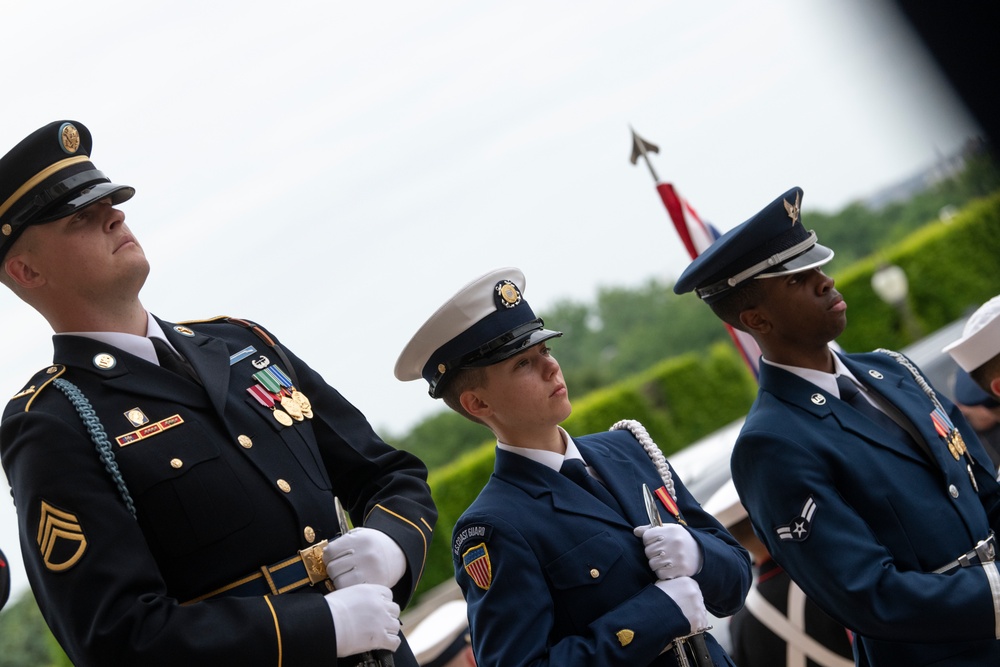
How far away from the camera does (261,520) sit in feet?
7.89

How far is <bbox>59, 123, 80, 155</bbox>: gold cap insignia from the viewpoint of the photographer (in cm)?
252

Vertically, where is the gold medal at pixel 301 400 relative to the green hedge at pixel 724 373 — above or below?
above

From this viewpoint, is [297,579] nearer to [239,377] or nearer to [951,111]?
[239,377]

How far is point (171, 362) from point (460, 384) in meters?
0.82

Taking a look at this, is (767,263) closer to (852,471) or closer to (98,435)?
(852,471)

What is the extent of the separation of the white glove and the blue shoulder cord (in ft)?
4.08

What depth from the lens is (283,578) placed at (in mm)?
2395

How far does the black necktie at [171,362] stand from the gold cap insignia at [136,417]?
16 centimetres

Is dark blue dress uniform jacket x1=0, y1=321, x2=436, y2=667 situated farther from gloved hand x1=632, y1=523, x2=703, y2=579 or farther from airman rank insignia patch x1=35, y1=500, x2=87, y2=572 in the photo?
gloved hand x1=632, y1=523, x2=703, y2=579

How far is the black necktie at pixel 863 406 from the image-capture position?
311cm

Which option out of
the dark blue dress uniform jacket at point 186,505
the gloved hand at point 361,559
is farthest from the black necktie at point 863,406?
the gloved hand at point 361,559

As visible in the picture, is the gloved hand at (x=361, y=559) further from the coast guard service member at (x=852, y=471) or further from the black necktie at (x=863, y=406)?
the black necktie at (x=863, y=406)

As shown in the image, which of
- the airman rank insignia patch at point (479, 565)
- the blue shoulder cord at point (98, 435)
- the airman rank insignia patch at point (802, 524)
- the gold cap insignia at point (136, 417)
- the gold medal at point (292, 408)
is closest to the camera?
the blue shoulder cord at point (98, 435)

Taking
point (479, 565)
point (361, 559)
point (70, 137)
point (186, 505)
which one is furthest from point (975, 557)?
point (70, 137)
